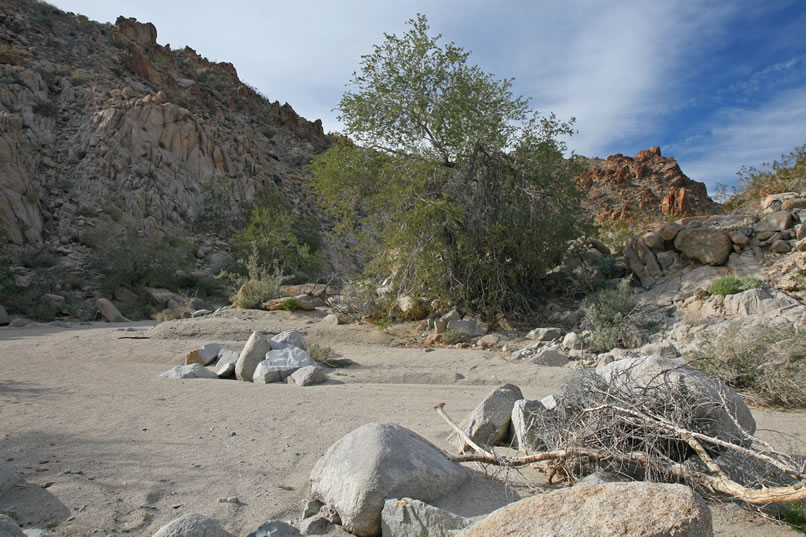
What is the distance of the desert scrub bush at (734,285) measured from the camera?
995 centimetres

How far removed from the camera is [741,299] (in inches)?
377

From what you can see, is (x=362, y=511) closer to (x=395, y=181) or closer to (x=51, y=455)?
(x=51, y=455)

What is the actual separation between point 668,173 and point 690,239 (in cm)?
2010

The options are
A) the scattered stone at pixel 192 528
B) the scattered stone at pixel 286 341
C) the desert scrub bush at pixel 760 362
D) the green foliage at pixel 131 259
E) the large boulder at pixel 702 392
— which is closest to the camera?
the scattered stone at pixel 192 528

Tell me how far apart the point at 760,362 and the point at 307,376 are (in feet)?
17.8

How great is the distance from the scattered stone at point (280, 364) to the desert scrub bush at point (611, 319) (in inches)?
202

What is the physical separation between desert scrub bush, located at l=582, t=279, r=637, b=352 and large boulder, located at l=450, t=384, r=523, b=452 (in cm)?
575

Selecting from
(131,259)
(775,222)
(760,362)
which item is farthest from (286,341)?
(131,259)

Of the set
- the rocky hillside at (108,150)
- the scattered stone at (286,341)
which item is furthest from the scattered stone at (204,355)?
the rocky hillside at (108,150)

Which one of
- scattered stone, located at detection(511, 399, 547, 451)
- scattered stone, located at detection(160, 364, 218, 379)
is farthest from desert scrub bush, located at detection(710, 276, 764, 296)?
scattered stone, located at detection(160, 364, 218, 379)

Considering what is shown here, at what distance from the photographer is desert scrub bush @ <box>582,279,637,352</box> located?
9375mm

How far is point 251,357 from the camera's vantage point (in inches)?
289

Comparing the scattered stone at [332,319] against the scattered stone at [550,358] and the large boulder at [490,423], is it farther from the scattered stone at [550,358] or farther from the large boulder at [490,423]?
the large boulder at [490,423]

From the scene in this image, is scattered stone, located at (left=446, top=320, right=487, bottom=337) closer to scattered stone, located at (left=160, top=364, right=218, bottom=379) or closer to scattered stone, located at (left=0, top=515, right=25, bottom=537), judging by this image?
scattered stone, located at (left=160, top=364, right=218, bottom=379)
